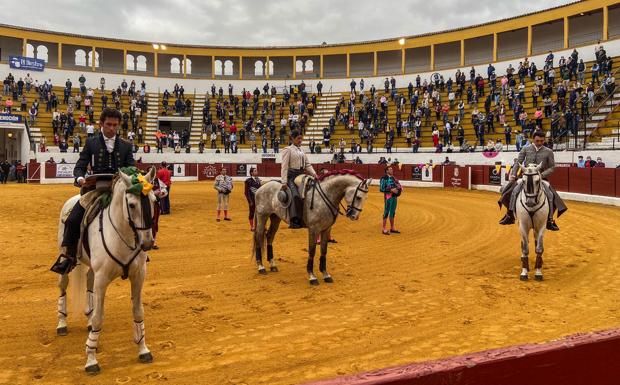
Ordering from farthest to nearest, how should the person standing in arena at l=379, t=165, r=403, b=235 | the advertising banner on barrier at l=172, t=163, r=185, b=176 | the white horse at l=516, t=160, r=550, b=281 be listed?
the advertising banner on barrier at l=172, t=163, r=185, b=176 → the person standing in arena at l=379, t=165, r=403, b=235 → the white horse at l=516, t=160, r=550, b=281

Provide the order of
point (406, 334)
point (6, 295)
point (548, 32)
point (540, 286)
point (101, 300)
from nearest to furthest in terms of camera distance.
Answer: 1. point (101, 300)
2. point (406, 334)
3. point (6, 295)
4. point (540, 286)
5. point (548, 32)

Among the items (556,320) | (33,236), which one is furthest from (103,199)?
(33,236)

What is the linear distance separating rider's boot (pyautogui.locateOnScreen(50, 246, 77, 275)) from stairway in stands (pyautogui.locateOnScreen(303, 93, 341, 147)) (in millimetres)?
32275

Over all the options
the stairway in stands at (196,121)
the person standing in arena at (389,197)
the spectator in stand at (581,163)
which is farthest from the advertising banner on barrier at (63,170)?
the spectator in stand at (581,163)

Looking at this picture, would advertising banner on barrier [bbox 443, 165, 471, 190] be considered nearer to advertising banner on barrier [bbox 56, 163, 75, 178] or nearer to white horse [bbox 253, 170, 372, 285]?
white horse [bbox 253, 170, 372, 285]

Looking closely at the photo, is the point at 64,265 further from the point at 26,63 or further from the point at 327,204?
the point at 26,63

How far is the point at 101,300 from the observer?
13.3 ft

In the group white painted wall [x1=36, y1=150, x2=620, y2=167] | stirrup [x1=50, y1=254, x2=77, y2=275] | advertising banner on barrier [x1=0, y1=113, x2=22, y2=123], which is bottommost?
stirrup [x1=50, y1=254, x2=77, y2=275]

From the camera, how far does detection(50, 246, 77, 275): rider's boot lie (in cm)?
438

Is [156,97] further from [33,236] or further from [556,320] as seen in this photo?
[556,320]

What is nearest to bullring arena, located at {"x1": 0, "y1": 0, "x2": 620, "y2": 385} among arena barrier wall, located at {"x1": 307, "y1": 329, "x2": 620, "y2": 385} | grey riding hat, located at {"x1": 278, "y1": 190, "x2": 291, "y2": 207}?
arena barrier wall, located at {"x1": 307, "y1": 329, "x2": 620, "y2": 385}

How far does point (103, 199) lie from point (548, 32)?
40.9 metres

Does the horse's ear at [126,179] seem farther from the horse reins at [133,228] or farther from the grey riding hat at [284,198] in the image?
the grey riding hat at [284,198]

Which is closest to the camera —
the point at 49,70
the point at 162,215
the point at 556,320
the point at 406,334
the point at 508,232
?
the point at 406,334
